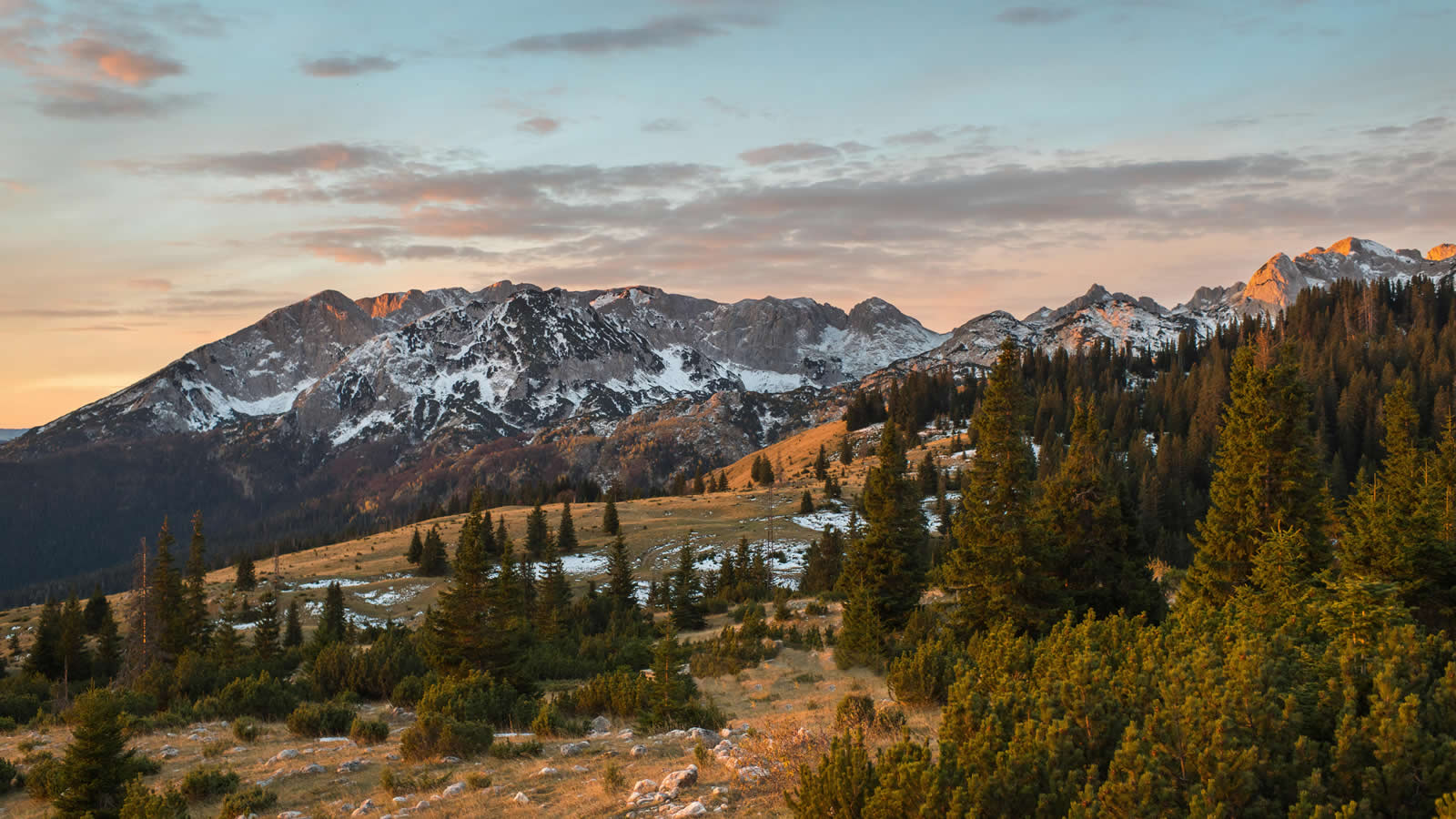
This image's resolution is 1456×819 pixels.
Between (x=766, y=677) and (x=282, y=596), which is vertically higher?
(x=766, y=677)

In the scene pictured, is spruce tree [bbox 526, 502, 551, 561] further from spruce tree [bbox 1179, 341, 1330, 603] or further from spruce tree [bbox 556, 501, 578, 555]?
spruce tree [bbox 1179, 341, 1330, 603]

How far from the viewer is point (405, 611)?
73500 millimetres

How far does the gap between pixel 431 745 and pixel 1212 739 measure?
1337 centimetres

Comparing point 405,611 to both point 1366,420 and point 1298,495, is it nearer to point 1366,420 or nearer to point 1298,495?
point 1298,495

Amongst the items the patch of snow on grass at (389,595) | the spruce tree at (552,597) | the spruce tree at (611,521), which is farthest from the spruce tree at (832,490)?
the spruce tree at (552,597)

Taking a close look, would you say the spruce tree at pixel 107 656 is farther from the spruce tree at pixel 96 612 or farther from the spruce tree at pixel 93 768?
the spruce tree at pixel 93 768

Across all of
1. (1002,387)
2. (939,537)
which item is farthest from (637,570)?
(1002,387)

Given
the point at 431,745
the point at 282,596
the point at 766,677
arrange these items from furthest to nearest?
the point at 282,596, the point at 766,677, the point at 431,745

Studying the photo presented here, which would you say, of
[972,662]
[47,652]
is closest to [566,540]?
[47,652]

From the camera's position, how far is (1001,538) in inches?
1112

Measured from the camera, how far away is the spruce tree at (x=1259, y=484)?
2788 cm

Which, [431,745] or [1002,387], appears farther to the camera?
[1002,387]

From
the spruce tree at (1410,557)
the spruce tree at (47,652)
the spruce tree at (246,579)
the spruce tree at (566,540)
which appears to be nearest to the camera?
the spruce tree at (1410,557)

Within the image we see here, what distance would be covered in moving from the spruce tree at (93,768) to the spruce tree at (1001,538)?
23.7 metres
